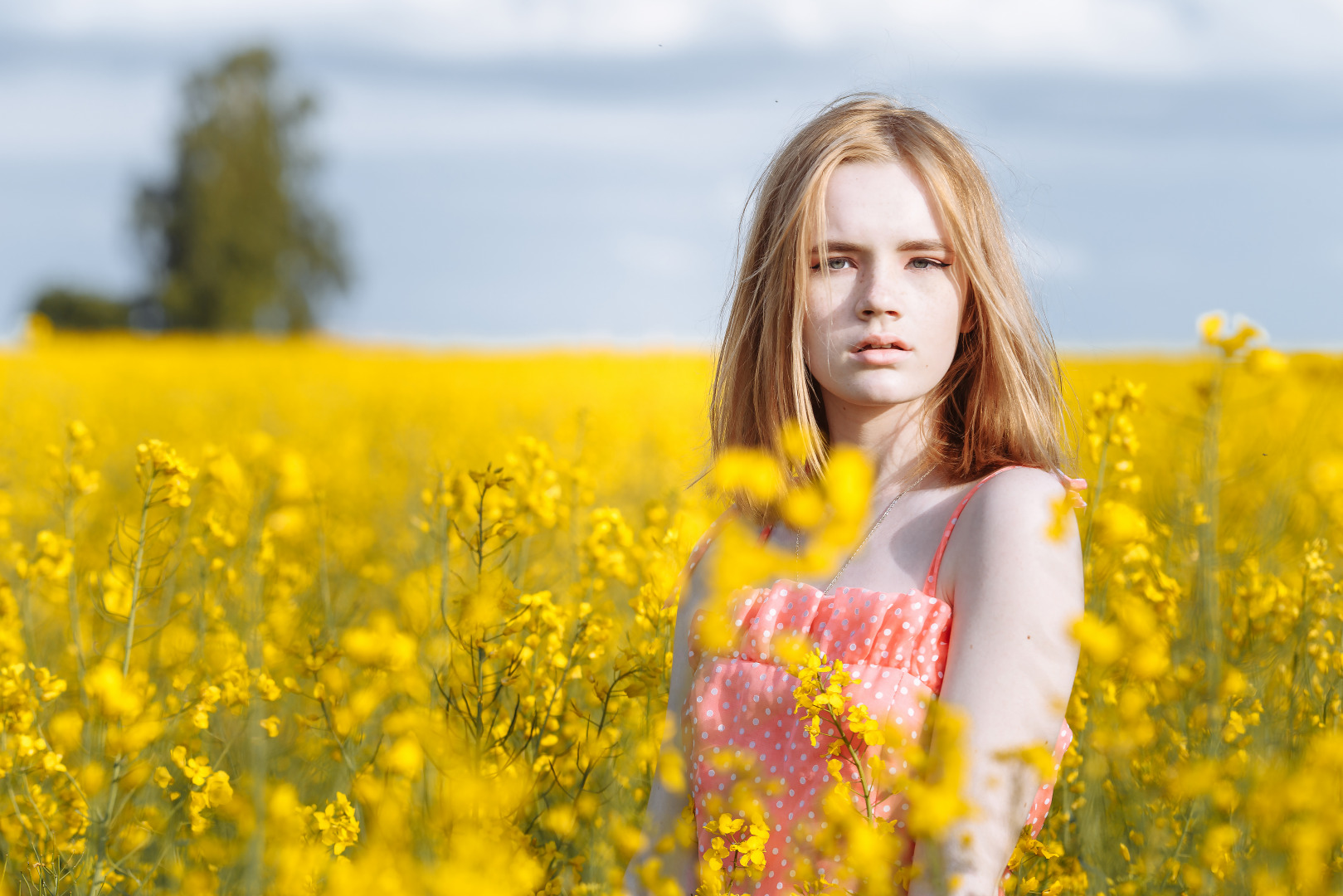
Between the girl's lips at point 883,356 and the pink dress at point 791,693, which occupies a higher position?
the girl's lips at point 883,356

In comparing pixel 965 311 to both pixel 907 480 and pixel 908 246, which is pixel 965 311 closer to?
pixel 908 246

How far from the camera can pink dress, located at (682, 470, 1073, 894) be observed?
134 centimetres

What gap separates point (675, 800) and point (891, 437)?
58 centimetres

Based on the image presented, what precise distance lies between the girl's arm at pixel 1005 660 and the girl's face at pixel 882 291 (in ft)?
0.76

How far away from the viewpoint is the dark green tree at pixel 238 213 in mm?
31906

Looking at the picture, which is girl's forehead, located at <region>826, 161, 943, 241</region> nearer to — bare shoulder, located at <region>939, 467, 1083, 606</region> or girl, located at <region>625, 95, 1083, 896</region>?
girl, located at <region>625, 95, 1083, 896</region>

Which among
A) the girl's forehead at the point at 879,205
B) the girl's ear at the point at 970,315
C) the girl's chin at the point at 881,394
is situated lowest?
the girl's chin at the point at 881,394

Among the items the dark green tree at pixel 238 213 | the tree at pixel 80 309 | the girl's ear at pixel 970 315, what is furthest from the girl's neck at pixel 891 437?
the tree at pixel 80 309

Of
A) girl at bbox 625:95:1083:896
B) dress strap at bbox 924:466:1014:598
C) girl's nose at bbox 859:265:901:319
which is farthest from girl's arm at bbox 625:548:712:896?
girl's nose at bbox 859:265:901:319

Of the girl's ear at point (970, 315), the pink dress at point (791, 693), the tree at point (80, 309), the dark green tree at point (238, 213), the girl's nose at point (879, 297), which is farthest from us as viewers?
the tree at point (80, 309)

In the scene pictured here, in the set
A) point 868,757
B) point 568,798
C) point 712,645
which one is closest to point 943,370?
point 868,757

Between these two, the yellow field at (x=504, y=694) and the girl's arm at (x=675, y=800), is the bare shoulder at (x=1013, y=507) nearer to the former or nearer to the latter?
the yellow field at (x=504, y=694)

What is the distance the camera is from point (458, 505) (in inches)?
76.5

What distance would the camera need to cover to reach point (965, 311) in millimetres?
1579
